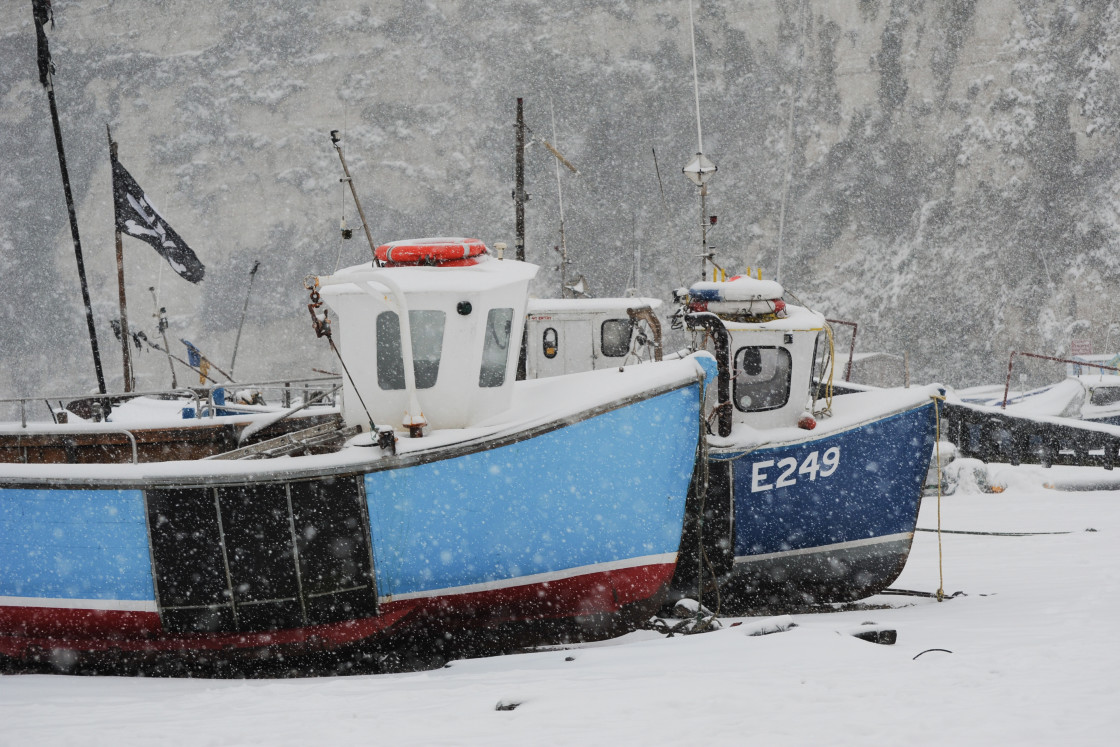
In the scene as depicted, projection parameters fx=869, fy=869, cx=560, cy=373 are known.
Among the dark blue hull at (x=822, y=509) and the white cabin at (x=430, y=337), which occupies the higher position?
the white cabin at (x=430, y=337)

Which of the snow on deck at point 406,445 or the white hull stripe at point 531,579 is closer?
the snow on deck at point 406,445

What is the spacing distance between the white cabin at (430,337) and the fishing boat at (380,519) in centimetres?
2

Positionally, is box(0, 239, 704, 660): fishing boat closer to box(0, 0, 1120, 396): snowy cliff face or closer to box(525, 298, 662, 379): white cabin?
box(525, 298, 662, 379): white cabin

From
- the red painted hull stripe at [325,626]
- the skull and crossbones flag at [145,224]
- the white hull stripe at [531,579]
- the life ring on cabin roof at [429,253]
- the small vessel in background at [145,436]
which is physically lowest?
the red painted hull stripe at [325,626]

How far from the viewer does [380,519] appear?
255 inches

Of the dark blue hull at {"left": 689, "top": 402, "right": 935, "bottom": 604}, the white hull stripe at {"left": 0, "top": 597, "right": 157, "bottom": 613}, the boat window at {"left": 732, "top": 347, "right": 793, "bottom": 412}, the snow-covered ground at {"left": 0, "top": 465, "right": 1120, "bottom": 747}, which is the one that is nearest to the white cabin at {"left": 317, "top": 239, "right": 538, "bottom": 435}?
the snow-covered ground at {"left": 0, "top": 465, "right": 1120, "bottom": 747}

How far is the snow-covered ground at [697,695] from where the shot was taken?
4.24 m

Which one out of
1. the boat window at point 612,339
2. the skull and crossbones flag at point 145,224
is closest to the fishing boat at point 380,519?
the boat window at point 612,339

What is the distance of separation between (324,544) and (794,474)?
4511 mm

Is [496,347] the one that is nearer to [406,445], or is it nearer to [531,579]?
[406,445]

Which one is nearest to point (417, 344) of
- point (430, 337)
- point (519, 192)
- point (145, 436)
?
point (430, 337)

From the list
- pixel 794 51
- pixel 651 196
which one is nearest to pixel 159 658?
pixel 651 196

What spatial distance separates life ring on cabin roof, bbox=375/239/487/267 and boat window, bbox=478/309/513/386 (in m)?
0.58

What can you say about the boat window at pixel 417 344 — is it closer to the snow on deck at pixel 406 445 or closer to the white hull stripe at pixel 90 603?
the snow on deck at pixel 406 445
